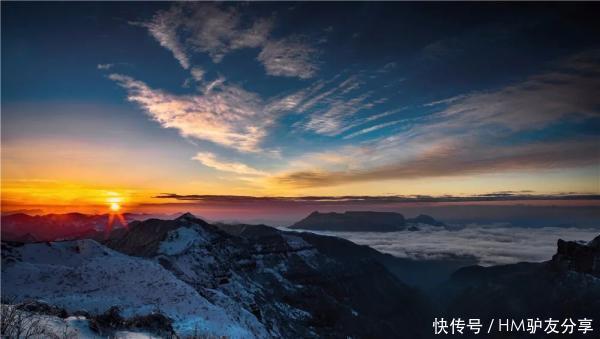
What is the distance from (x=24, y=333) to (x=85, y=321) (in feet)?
12.7

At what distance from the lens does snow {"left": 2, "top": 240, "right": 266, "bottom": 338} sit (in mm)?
30625

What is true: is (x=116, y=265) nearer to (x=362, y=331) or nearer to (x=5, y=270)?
(x=5, y=270)

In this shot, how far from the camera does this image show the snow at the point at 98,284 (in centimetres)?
3062

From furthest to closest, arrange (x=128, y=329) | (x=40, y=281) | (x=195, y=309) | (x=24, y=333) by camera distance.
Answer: (x=40, y=281) → (x=195, y=309) → (x=128, y=329) → (x=24, y=333)

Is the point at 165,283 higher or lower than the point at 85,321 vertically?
lower

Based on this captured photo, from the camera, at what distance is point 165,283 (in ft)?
140

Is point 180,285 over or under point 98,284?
under

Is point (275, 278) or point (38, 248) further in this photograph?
point (275, 278)

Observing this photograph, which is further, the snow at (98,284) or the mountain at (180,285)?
the snow at (98,284)

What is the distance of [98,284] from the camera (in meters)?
40.3

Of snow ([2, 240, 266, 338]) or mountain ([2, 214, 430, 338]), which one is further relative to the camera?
snow ([2, 240, 266, 338])

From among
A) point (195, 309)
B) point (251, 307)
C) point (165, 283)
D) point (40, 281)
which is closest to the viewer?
point (195, 309)

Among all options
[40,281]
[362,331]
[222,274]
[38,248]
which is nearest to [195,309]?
[40,281]

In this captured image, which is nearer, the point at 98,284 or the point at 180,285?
the point at 98,284
